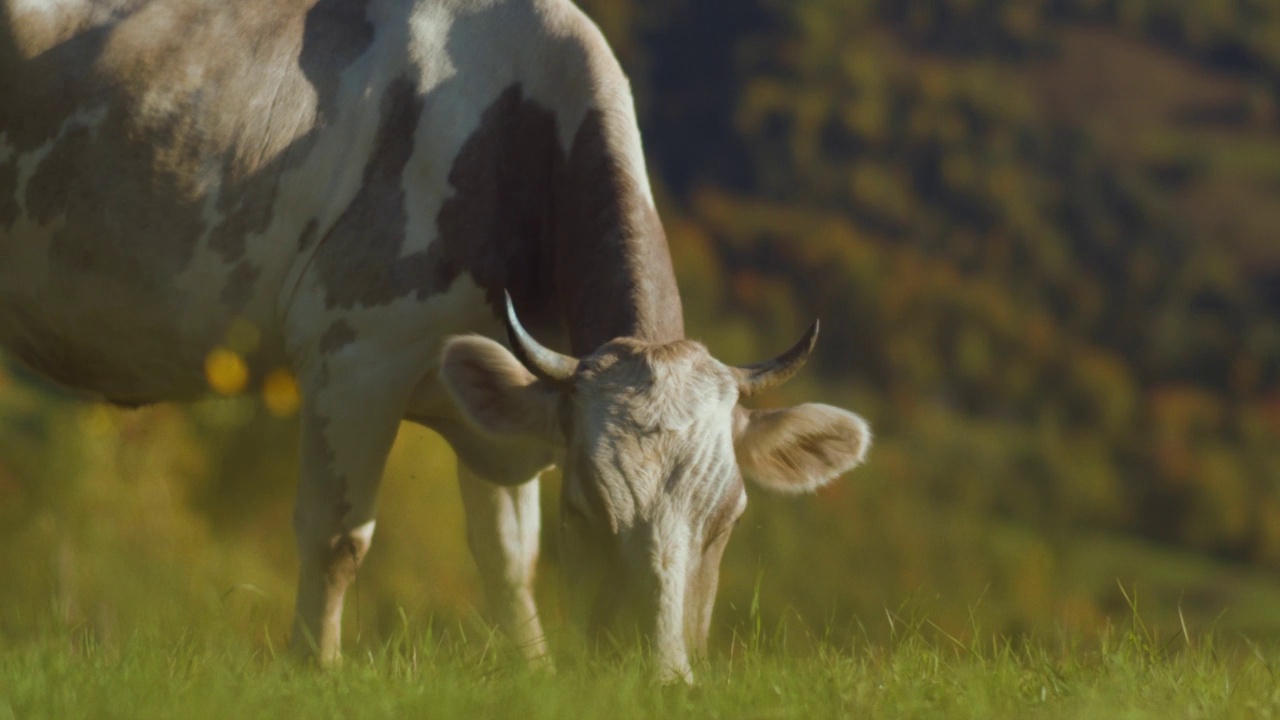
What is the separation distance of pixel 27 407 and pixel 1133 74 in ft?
423

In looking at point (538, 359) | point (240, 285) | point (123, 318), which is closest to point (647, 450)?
point (538, 359)

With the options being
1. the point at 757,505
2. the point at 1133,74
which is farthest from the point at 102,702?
the point at 1133,74

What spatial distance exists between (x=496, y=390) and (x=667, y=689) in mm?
1407

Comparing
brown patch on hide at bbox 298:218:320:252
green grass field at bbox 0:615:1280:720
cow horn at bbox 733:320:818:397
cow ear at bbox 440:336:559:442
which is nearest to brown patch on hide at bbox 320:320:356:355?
brown patch on hide at bbox 298:218:320:252

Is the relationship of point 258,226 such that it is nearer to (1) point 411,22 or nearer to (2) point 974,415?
(1) point 411,22

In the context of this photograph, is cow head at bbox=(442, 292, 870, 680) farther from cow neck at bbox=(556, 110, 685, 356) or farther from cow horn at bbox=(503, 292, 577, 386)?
cow neck at bbox=(556, 110, 685, 356)

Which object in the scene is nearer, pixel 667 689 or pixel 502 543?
pixel 667 689

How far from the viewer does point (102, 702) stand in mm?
3561

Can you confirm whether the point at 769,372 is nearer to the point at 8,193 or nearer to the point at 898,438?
the point at 8,193

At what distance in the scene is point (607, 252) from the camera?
5184 millimetres

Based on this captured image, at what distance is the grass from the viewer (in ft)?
11.6

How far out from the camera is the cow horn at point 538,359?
452 cm

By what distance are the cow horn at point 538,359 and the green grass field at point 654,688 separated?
0.80 metres

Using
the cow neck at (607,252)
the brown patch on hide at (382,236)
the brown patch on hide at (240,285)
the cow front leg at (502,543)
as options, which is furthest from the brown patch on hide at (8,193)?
the cow neck at (607,252)
